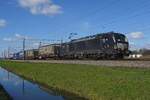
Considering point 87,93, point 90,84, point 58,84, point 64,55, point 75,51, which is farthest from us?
point 64,55

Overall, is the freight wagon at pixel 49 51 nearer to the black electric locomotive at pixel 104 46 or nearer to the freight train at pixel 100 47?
the freight train at pixel 100 47

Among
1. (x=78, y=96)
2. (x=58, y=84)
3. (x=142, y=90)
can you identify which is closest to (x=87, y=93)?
(x=78, y=96)

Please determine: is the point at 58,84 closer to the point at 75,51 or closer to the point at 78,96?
the point at 78,96

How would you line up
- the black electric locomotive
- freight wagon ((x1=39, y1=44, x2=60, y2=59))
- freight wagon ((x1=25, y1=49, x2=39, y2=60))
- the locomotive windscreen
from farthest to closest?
freight wagon ((x1=25, y1=49, x2=39, y2=60)) < freight wagon ((x1=39, y1=44, x2=60, y2=59)) < the locomotive windscreen < the black electric locomotive

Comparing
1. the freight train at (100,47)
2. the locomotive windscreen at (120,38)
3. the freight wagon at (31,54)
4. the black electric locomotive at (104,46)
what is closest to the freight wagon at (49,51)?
the freight wagon at (31,54)

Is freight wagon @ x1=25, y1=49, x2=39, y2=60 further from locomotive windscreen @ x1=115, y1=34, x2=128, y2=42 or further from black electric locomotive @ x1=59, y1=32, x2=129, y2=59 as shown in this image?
locomotive windscreen @ x1=115, y1=34, x2=128, y2=42

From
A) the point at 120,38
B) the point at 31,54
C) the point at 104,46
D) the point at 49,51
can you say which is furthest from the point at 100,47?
the point at 31,54

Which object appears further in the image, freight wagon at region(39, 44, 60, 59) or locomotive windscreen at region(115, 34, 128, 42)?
freight wagon at region(39, 44, 60, 59)

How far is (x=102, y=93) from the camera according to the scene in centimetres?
1898

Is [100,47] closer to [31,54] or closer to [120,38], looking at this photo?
[120,38]

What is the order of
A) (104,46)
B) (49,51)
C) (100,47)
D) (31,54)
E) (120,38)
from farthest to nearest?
(31,54) → (49,51) → (100,47) → (104,46) → (120,38)

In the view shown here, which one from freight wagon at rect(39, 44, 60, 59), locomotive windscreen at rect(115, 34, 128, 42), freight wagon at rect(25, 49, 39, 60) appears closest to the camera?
locomotive windscreen at rect(115, 34, 128, 42)

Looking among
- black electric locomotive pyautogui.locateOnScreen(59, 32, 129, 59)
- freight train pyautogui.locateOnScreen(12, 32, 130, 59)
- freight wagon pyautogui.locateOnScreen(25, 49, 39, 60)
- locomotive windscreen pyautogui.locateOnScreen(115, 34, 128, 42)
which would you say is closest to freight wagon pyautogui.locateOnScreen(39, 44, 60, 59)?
freight wagon pyautogui.locateOnScreen(25, 49, 39, 60)

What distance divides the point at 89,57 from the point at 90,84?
33.6m
